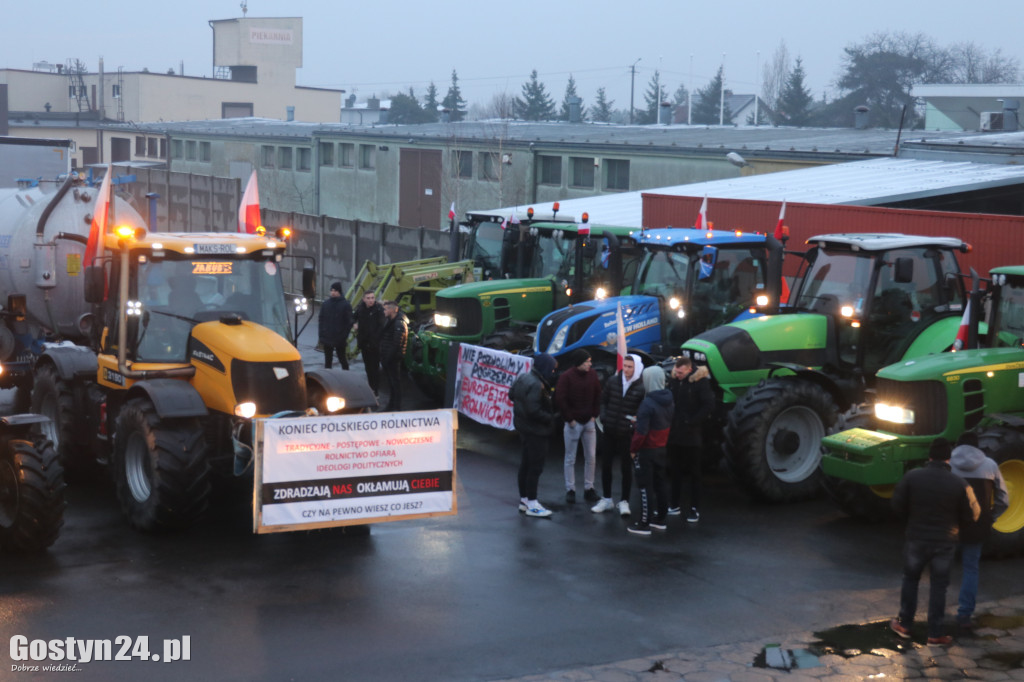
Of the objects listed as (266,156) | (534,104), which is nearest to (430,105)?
(534,104)

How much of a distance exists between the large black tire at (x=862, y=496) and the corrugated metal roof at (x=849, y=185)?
8471mm

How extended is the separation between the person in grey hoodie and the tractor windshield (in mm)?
6779

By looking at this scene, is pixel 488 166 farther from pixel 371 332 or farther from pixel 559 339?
pixel 559 339

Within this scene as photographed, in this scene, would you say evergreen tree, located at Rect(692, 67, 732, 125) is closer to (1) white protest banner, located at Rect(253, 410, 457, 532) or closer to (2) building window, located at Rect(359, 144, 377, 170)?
(2) building window, located at Rect(359, 144, 377, 170)

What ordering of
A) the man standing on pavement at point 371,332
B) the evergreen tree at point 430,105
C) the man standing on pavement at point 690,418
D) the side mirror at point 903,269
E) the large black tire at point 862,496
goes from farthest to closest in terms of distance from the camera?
1. the evergreen tree at point 430,105
2. the man standing on pavement at point 371,332
3. the side mirror at point 903,269
4. the man standing on pavement at point 690,418
5. the large black tire at point 862,496

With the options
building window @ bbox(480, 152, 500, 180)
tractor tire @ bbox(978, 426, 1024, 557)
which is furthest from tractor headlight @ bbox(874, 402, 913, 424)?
building window @ bbox(480, 152, 500, 180)

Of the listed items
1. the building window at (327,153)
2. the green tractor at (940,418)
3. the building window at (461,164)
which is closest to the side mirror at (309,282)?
the green tractor at (940,418)

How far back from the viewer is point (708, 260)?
14.5 metres

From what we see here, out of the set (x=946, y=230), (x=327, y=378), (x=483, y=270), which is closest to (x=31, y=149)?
(x=483, y=270)

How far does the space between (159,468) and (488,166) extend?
32613 mm

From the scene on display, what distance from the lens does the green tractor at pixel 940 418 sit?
10836 millimetres

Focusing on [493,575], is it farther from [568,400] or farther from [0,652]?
[0,652]

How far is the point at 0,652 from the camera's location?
7996 mm

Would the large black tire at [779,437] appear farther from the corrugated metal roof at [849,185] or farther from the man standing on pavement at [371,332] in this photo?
the corrugated metal roof at [849,185]
